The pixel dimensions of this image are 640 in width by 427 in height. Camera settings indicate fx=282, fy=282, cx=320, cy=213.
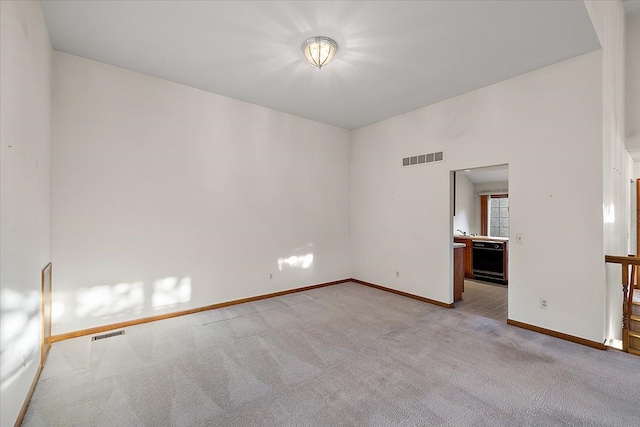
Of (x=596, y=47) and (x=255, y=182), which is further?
(x=255, y=182)

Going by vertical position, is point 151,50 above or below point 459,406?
above

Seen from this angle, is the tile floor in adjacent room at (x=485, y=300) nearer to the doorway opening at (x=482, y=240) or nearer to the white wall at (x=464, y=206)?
the doorway opening at (x=482, y=240)

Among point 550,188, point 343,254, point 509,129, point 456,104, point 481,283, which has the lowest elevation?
point 481,283

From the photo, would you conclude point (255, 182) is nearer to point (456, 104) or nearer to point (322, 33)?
point (322, 33)

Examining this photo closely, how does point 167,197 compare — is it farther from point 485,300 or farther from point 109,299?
point 485,300

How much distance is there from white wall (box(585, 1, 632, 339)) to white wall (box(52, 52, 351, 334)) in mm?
3972

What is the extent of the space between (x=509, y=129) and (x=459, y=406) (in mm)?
3300

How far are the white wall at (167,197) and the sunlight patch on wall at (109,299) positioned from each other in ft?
0.04

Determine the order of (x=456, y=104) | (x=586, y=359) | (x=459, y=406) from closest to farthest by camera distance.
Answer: (x=459, y=406), (x=586, y=359), (x=456, y=104)

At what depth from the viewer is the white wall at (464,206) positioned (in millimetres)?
6879

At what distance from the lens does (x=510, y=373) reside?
250 centimetres

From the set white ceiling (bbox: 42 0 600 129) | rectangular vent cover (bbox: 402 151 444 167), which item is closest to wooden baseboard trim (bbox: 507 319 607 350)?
rectangular vent cover (bbox: 402 151 444 167)

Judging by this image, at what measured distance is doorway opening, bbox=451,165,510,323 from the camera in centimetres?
447

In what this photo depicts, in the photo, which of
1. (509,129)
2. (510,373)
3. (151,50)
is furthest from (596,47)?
(151,50)
